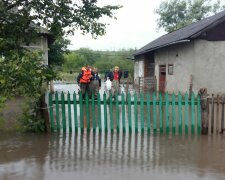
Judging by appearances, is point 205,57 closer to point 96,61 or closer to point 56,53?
point 56,53

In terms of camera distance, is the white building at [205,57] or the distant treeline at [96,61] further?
the distant treeline at [96,61]

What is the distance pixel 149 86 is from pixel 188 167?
73.6 ft

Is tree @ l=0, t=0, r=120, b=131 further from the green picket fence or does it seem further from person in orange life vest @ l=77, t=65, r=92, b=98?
person in orange life vest @ l=77, t=65, r=92, b=98

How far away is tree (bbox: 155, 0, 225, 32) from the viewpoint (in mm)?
52809

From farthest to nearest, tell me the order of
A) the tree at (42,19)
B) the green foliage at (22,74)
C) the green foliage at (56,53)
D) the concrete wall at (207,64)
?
the green foliage at (56,53) < the concrete wall at (207,64) < the tree at (42,19) < the green foliage at (22,74)

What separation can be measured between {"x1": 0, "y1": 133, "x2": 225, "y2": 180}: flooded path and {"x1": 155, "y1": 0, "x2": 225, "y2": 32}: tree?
148ft

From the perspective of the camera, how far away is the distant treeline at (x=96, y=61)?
58.1 meters

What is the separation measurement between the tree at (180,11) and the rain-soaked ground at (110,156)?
148 feet

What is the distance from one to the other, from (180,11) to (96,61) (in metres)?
19.0

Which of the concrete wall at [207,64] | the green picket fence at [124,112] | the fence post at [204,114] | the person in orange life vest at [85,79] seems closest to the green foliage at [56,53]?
the concrete wall at [207,64]

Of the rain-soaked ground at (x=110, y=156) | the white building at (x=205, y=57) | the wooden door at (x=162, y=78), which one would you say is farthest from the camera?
the wooden door at (x=162, y=78)

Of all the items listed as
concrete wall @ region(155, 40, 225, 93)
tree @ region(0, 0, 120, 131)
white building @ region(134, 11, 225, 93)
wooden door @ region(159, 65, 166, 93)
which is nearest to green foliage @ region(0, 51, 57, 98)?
tree @ region(0, 0, 120, 131)

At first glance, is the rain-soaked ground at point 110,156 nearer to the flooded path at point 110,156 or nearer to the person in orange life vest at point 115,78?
the flooded path at point 110,156

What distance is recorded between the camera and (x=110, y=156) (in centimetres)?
754
